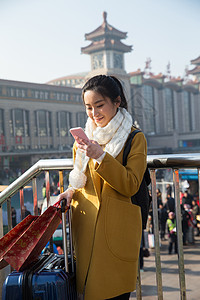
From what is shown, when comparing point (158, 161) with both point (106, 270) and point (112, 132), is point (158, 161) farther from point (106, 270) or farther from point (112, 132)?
point (106, 270)

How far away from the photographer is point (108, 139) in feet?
4.31

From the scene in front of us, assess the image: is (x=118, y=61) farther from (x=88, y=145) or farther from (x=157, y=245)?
(x=88, y=145)

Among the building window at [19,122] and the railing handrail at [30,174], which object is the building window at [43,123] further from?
the railing handrail at [30,174]

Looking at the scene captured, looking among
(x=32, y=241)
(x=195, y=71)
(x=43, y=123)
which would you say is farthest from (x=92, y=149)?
(x=195, y=71)

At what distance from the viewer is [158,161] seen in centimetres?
150

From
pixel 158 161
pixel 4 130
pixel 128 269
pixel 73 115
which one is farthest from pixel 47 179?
pixel 73 115

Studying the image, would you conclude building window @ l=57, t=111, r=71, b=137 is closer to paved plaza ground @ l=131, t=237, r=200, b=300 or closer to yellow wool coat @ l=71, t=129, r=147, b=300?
paved plaza ground @ l=131, t=237, r=200, b=300

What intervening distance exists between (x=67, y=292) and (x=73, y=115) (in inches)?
1578

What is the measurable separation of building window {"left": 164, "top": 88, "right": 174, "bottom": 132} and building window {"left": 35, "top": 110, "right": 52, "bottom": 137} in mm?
22219

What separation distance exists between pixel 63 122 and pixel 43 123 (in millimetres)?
2670

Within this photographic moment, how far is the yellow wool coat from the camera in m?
1.23

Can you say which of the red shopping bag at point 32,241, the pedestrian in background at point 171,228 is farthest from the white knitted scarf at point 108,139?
the pedestrian in background at point 171,228

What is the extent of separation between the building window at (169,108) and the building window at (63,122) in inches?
771

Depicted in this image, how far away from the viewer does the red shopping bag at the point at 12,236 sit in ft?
4.33
